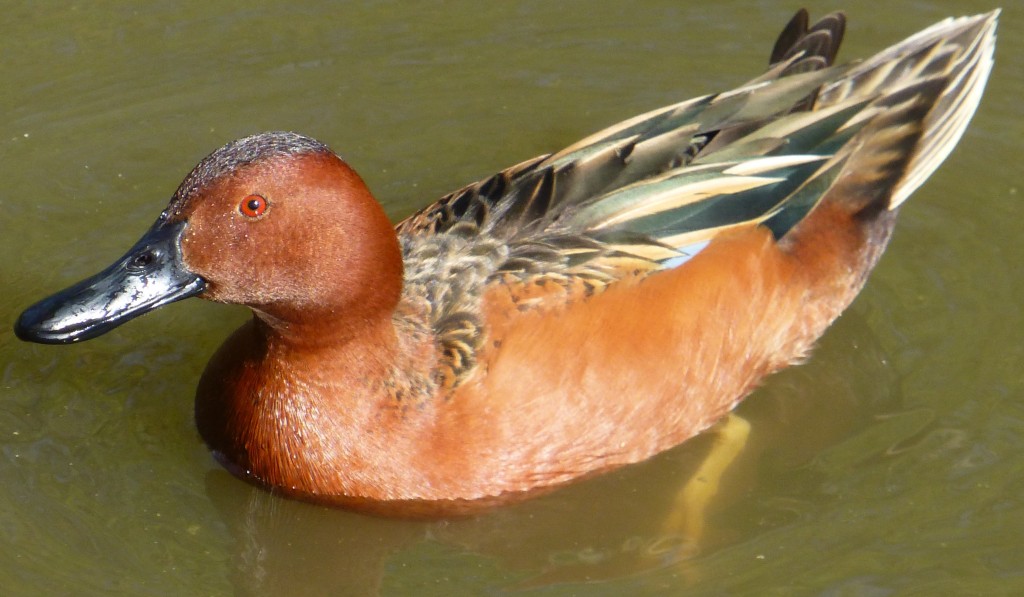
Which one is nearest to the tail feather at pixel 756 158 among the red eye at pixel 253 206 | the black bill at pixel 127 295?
the red eye at pixel 253 206

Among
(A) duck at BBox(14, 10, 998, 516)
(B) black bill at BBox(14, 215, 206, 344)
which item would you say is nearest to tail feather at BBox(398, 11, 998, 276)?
(A) duck at BBox(14, 10, 998, 516)

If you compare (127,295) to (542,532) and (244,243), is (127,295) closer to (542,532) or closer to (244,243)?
(244,243)

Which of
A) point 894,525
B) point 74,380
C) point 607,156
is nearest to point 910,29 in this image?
point 607,156

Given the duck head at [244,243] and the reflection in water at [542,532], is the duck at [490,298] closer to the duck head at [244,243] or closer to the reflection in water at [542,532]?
the duck head at [244,243]

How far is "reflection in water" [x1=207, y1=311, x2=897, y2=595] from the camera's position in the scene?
5.32 metres

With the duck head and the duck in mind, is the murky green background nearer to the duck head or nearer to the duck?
the duck

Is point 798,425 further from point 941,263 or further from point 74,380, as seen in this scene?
point 74,380

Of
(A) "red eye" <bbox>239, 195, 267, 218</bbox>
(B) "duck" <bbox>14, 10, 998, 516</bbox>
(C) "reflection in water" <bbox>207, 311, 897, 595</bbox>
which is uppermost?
(A) "red eye" <bbox>239, 195, 267, 218</bbox>

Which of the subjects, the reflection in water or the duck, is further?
the reflection in water

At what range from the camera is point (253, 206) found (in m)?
4.94

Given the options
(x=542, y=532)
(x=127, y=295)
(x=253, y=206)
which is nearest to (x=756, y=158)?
(x=542, y=532)

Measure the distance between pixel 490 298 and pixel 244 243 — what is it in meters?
0.97

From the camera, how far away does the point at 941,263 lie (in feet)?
22.1

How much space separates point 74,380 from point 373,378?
1.69 meters
